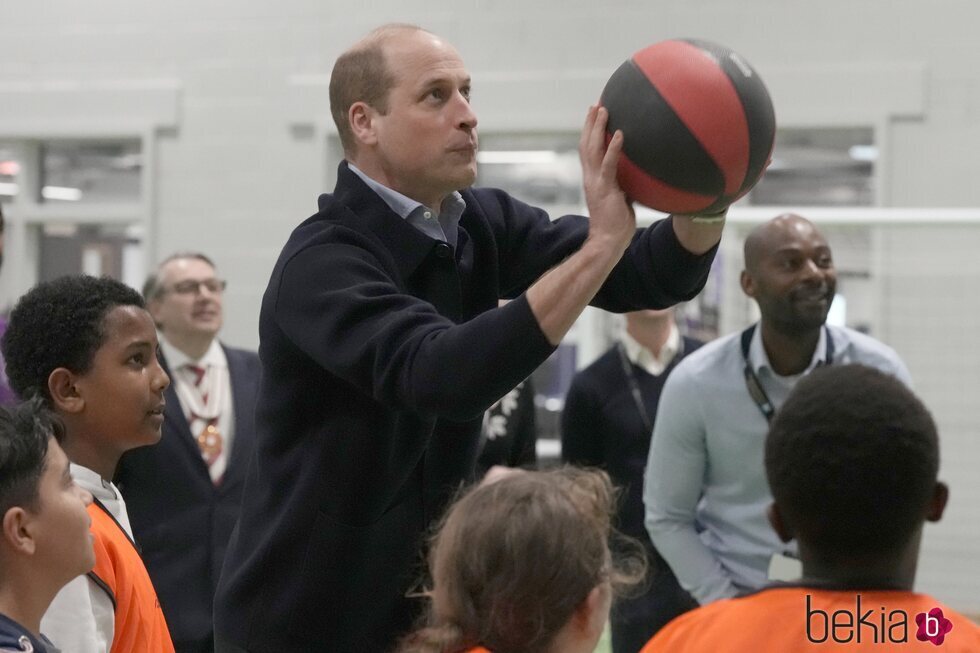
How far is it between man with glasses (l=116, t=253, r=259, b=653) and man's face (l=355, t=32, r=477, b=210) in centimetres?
211

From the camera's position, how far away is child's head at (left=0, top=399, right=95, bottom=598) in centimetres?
219

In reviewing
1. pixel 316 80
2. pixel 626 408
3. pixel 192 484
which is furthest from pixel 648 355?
pixel 316 80

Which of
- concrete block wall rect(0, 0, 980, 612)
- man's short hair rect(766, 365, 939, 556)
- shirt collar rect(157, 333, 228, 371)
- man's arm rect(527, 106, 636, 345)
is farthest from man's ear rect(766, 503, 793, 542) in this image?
concrete block wall rect(0, 0, 980, 612)

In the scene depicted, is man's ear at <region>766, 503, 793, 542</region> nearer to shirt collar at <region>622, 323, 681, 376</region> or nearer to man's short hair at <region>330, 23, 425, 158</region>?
man's short hair at <region>330, 23, 425, 158</region>

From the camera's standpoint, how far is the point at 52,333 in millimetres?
2760

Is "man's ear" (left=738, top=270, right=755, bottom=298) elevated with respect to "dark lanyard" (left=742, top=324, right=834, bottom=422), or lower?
elevated

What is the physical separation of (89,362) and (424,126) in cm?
86

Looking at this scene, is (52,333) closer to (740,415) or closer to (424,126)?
(424,126)

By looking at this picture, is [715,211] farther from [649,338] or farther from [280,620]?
[649,338]

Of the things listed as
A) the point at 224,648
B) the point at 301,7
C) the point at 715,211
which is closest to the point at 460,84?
the point at 715,211

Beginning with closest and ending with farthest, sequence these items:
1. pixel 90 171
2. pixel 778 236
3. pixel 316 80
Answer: pixel 778 236, pixel 316 80, pixel 90 171

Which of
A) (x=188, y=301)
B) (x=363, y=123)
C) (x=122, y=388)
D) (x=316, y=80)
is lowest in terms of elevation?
(x=188, y=301)

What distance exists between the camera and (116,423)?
2.73m

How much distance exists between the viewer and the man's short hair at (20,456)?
2203 mm
